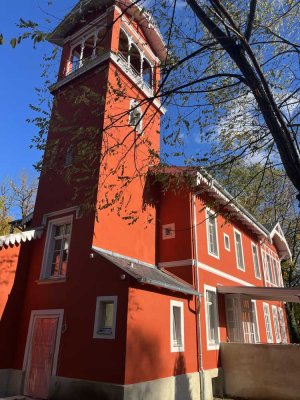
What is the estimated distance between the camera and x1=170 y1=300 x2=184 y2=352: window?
10.5 metres

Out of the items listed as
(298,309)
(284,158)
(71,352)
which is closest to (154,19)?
(284,158)

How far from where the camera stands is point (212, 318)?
1291 cm

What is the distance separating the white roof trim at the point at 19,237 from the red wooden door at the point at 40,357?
8.63 ft

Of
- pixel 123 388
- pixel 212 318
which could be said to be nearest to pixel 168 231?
pixel 212 318

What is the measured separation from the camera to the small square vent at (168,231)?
13284mm

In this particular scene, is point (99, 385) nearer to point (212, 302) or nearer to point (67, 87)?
point (212, 302)

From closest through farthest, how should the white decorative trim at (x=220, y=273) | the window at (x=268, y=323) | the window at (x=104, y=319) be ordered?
the window at (x=104, y=319)
the white decorative trim at (x=220, y=273)
the window at (x=268, y=323)

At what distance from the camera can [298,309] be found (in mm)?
30656

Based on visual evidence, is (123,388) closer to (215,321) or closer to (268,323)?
(215,321)

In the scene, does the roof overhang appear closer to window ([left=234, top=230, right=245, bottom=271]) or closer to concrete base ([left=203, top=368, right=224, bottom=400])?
window ([left=234, top=230, right=245, bottom=271])

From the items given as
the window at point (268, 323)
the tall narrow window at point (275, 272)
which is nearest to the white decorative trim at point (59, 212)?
the window at point (268, 323)

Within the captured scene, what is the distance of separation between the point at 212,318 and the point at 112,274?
5.39 meters

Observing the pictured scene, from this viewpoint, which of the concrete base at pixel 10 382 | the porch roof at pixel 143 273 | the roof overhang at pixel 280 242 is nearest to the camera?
the porch roof at pixel 143 273

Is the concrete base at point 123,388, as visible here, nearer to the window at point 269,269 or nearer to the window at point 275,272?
the window at point 269,269
